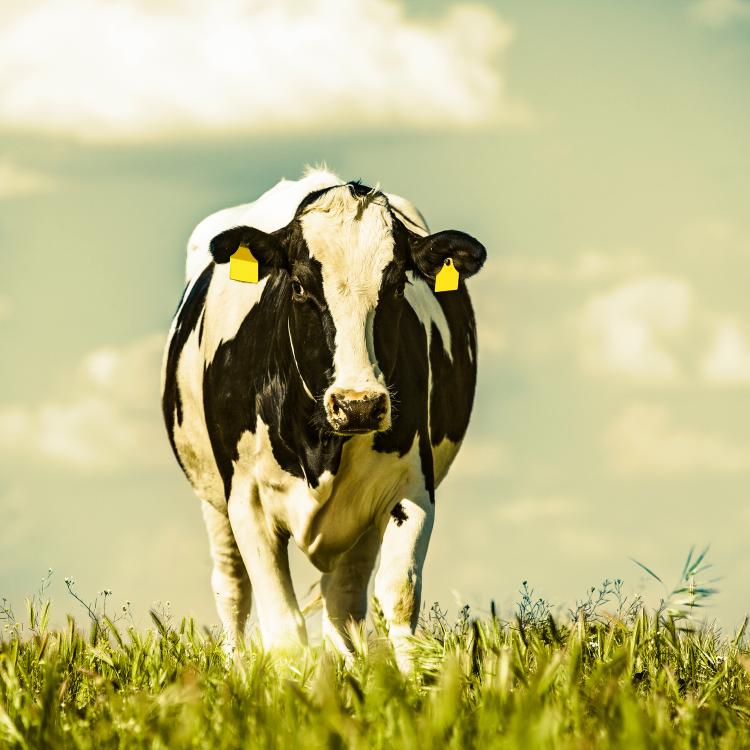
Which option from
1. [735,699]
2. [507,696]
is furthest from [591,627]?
[507,696]

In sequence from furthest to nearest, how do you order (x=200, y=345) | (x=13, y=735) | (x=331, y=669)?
(x=200, y=345), (x=331, y=669), (x=13, y=735)

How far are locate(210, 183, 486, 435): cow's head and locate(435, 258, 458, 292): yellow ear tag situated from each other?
0.03m

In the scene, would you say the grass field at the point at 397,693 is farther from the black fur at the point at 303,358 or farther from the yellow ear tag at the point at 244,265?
the yellow ear tag at the point at 244,265

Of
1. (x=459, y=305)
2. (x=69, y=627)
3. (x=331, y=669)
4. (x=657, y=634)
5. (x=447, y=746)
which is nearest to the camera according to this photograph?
(x=447, y=746)

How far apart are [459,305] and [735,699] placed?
14.1 ft

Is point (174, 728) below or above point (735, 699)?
below

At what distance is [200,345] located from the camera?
927 centimetres

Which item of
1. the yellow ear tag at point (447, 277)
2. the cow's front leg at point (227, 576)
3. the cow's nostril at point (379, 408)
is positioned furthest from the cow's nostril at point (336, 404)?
the cow's front leg at point (227, 576)

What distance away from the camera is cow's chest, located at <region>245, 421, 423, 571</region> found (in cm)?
781

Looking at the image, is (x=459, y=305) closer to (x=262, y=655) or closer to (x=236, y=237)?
(x=236, y=237)

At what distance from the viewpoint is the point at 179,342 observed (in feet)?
32.8

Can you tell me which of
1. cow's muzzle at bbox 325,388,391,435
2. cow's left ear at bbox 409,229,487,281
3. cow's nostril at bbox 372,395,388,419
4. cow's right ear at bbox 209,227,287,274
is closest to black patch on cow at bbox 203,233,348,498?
cow's right ear at bbox 209,227,287,274

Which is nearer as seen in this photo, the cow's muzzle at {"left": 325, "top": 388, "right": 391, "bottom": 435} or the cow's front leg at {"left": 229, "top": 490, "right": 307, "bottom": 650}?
the cow's muzzle at {"left": 325, "top": 388, "right": 391, "bottom": 435}

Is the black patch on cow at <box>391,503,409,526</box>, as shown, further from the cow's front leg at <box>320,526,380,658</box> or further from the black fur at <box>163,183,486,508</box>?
A: the cow's front leg at <box>320,526,380,658</box>
